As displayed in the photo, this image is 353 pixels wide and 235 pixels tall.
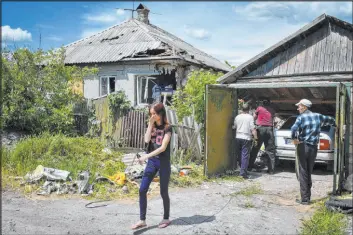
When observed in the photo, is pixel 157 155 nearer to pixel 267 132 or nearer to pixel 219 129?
pixel 219 129

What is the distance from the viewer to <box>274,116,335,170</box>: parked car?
960 centimetres

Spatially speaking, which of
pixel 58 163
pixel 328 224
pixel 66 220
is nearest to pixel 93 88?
pixel 58 163

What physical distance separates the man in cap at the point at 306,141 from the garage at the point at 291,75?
1.22 meters

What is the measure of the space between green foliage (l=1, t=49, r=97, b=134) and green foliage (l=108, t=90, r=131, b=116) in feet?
5.13

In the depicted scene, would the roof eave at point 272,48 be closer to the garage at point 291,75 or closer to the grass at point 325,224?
the garage at point 291,75

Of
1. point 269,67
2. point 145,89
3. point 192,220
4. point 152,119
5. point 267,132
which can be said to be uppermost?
point 269,67

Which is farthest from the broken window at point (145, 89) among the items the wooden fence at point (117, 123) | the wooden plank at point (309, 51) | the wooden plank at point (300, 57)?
the wooden plank at point (309, 51)

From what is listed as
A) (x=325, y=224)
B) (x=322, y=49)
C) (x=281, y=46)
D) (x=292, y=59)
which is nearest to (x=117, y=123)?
(x=281, y=46)

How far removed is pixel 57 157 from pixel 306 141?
614cm

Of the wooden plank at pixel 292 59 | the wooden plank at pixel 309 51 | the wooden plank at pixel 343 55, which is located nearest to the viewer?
the wooden plank at pixel 343 55

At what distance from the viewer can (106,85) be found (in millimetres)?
16875

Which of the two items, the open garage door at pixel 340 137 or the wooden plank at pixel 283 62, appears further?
the wooden plank at pixel 283 62

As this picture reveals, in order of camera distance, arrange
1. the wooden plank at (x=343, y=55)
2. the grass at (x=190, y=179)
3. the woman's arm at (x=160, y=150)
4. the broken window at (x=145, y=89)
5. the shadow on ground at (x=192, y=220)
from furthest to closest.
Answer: the broken window at (x=145, y=89) → the wooden plank at (x=343, y=55) → the grass at (x=190, y=179) → the shadow on ground at (x=192, y=220) → the woman's arm at (x=160, y=150)

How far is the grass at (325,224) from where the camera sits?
542 cm
